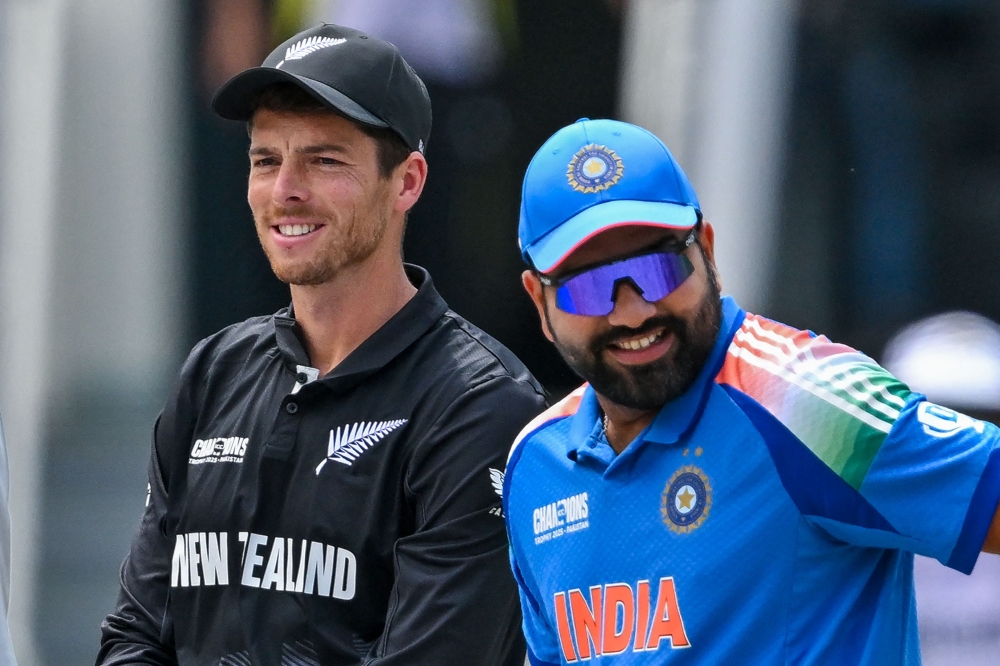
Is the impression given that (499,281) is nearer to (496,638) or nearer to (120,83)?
(120,83)

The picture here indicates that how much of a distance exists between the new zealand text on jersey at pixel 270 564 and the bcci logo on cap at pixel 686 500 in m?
0.60

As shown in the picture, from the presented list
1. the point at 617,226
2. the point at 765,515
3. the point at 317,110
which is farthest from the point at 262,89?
the point at 765,515

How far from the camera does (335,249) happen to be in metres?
2.71

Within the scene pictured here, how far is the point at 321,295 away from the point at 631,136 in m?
0.73

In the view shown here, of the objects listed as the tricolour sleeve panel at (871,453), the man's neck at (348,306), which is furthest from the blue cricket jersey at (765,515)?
the man's neck at (348,306)

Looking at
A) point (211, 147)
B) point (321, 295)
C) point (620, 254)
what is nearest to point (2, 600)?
point (321, 295)

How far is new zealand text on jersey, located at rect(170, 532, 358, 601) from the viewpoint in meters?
2.51

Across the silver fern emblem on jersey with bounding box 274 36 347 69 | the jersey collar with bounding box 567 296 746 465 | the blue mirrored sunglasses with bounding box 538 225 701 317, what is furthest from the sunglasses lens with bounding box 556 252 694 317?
the silver fern emblem on jersey with bounding box 274 36 347 69

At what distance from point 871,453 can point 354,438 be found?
100cm

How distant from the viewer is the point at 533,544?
2400 millimetres

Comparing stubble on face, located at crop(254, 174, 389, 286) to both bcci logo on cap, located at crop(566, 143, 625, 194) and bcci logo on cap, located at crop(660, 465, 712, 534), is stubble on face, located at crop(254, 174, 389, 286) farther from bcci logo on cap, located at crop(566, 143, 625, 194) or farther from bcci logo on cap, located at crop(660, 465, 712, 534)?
bcci logo on cap, located at crop(660, 465, 712, 534)

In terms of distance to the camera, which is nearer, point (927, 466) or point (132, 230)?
point (927, 466)

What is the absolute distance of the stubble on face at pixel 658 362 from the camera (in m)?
2.26

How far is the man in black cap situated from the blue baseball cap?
40cm
